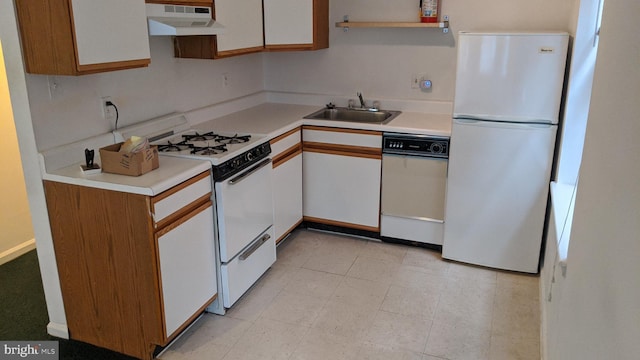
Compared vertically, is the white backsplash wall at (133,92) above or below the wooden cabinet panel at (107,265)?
above

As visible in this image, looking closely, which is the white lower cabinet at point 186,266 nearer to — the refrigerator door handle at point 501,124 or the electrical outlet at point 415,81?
the refrigerator door handle at point 501,124

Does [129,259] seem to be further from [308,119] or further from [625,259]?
[625,259]

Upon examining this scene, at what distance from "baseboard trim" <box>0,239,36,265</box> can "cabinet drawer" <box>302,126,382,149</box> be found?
207cm

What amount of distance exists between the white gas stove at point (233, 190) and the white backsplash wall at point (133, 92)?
0.12 m

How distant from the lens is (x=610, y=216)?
107 cm

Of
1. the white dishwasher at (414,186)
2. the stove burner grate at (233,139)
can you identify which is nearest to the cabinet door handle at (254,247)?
the stove burner grate at (233,139)

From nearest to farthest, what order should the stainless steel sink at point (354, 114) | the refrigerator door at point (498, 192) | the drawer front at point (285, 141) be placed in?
1. the refrigerator door at point (498, 192)
2. the drawer front at point (285, 141)
3. the stainless steel sink at point (354, 114)

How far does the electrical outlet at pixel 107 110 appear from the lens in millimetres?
2648

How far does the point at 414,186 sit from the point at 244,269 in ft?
4.23

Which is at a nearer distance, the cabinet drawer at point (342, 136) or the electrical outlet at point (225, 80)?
the cabinet drawer at point (342, 136)

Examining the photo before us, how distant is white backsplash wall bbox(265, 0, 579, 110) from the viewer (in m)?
3.41

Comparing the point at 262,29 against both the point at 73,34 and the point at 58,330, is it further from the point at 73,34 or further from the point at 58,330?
the point at 58,330

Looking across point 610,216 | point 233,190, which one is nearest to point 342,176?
point 233,190

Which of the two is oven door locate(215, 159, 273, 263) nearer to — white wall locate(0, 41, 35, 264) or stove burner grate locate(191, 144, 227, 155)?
stove burner grate locate(191, 144, 227, 155)
